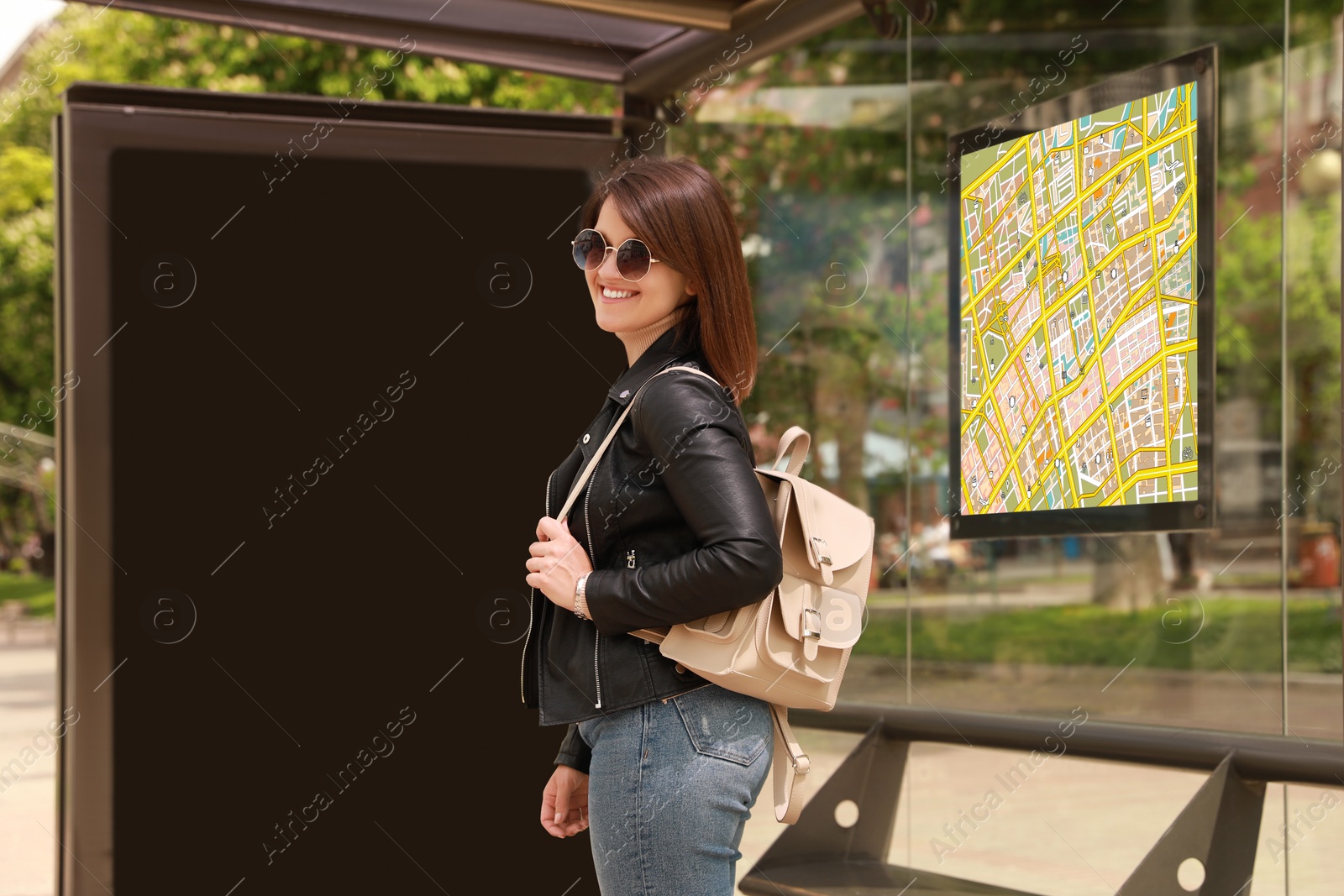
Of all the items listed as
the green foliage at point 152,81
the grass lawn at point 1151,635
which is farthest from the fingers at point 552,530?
the grass lawn at point 1151,635

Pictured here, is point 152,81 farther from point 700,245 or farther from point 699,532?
point 699,532

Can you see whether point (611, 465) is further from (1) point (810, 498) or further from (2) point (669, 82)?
(2) point (669, 82)

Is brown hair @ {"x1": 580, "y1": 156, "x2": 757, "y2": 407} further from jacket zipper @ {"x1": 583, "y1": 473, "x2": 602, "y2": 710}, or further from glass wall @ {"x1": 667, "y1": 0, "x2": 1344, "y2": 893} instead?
glass wall @ {"x1": 667, "y1": 0, "x2": 1344, "y2": 893}

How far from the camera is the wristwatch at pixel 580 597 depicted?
190 cm

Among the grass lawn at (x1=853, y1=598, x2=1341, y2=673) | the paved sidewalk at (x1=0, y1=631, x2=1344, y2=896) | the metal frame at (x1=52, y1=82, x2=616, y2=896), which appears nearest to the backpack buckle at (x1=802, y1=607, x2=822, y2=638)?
the paved sidewalk at (x1=0, y1=631, x2=1344, y2=896)

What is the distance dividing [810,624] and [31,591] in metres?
34.1

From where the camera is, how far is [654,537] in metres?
1.95

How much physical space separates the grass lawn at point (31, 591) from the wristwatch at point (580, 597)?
28.6 m

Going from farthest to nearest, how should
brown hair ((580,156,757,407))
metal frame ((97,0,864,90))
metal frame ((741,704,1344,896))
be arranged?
metal frame ((97,0,864,90))
metal frame ((741,704,1344,896))
brown hair ((580,156,757,407))

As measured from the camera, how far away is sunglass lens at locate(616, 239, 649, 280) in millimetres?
2023

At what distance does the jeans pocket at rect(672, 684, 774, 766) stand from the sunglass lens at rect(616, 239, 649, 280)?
0.60 metres

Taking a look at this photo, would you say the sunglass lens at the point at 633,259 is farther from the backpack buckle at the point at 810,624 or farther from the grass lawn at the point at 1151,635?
the grass lawn at the point at 1151,635

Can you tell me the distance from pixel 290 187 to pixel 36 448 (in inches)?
1003

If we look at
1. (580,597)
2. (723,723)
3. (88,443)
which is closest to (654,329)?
(580,597)
